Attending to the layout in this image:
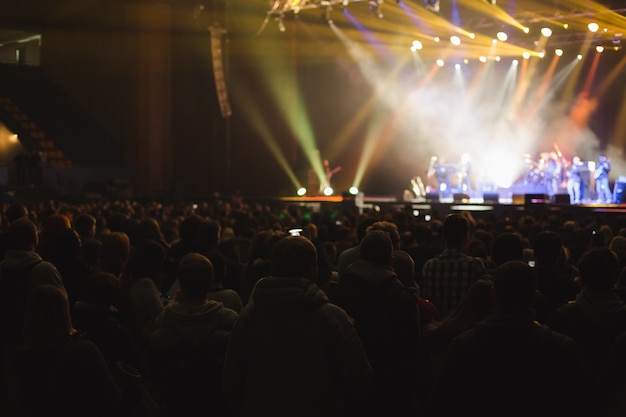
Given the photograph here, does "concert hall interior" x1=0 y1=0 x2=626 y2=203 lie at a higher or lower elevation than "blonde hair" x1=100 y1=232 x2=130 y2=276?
higher

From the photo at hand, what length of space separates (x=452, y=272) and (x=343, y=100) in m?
21.3

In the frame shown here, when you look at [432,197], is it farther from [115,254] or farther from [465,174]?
[115,254]

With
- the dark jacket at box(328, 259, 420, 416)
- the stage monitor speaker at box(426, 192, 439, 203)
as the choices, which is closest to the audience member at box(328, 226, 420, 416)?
the dark jacket at box(328, 259, 420, 416)

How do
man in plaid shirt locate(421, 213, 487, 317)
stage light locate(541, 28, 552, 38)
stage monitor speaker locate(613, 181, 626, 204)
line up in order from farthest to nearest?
stage light locate(541, 28, 552, 38) → stage monitor speaker locate(613, 181, 626, 204) → man in plaid shirt locate(421, 213, 487, 317)

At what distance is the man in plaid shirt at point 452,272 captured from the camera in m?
4.57

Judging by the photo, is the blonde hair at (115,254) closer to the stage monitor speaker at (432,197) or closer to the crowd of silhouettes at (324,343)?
the crowd of silhouettes at (324,343)

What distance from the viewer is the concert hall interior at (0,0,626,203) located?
877 inches

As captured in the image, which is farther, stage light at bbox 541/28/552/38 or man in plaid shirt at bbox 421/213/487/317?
stage light at bbox 541/28/552/38

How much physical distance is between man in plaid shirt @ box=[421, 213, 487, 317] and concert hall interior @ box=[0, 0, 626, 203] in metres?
17.2

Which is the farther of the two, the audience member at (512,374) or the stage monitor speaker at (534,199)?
the stage monitor speaker at (534,199)

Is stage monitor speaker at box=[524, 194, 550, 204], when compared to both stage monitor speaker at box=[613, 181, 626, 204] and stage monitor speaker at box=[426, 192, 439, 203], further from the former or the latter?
stage monitor speaker at box=[426, 192, 439, 203]

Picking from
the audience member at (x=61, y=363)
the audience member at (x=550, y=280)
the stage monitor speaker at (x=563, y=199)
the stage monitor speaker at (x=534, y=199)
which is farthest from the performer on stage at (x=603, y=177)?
the audience member at (x=61, y=363)

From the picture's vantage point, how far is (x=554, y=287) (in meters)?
4.01

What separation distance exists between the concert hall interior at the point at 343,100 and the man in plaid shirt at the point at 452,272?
17.2 meters
